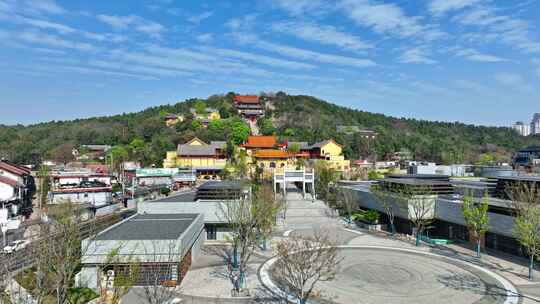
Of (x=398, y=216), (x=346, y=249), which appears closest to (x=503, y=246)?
(x=398, y=216)

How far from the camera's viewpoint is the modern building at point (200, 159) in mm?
62188

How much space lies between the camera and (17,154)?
67562 mm

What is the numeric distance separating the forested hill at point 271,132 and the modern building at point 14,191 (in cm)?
2503

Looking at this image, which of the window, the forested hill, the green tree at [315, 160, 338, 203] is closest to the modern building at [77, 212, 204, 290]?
the window

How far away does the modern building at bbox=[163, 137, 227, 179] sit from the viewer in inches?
2448

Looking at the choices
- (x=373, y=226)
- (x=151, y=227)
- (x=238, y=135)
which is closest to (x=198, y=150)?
(x=238, y=135)

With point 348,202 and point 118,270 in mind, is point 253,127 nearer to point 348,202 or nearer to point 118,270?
point 348,202

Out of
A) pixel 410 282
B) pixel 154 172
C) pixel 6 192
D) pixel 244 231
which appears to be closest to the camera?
pixel 410 282

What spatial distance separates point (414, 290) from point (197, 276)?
11310 mm

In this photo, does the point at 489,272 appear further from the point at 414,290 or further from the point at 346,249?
the point at 346,249

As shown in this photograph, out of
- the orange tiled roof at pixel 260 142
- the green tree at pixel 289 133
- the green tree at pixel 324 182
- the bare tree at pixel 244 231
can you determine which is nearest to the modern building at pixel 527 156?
the green tree at pixel 289 133

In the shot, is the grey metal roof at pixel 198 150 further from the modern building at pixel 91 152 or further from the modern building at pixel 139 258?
the modern building at pixel 139 258

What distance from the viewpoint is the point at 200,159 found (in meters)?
63.2

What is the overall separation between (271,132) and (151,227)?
68.7m
